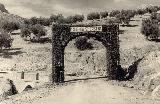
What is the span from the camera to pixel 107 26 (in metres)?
45.7

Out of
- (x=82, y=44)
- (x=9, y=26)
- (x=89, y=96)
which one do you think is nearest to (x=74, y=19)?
(x=9, y=26)

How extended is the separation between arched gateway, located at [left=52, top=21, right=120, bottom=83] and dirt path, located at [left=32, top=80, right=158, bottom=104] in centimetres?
441

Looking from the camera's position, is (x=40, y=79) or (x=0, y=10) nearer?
(x=40, y=79)

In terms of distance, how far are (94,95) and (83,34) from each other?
11.2m

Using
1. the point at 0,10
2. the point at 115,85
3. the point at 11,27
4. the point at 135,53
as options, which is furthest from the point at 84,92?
the point at 0,10

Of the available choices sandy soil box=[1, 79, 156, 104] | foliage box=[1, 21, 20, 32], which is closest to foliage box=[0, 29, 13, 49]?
foliage box=[1, 21, 20, 32]

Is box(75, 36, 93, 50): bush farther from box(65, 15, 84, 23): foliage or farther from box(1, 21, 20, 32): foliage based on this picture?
box(65, 15, 84, 23): foliage

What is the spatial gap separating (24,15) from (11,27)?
2034 inches

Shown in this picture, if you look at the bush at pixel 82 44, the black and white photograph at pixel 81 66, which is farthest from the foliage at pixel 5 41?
the bush at pixel 82 44

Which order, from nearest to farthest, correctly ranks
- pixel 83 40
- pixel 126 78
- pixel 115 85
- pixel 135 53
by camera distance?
pixel 115 85, pixel 126 78, pixel 135 53, pixel 83 40

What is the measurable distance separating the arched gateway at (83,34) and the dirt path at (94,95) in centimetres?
441

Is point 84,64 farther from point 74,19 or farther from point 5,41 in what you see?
point 74,19

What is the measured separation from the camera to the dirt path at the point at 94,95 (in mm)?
33375

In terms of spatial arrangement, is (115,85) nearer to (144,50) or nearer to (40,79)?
(40,79)
